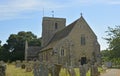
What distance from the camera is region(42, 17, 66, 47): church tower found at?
72.6 m

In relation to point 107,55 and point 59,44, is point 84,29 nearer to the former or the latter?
point 59,44

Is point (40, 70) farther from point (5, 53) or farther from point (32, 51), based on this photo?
point (5, 53)

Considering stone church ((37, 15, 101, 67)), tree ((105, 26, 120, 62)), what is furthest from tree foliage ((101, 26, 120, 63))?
stone church ((37, 15, 101, 67))

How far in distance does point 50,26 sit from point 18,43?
63.7 ft

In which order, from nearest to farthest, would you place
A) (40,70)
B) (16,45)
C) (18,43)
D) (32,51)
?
1. (40,70)
2. (32,51)
3. (16,45)
4. (18,43)

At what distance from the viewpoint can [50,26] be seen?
72938 mm

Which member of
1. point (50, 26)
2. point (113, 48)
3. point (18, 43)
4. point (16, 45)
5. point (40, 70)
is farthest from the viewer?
point (18, 43)

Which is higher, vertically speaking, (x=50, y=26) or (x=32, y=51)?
(x=50, y=26)

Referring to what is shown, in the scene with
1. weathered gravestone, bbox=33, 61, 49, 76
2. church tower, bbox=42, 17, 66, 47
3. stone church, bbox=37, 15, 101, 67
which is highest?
church tower, bbox=42, 17, 66, 47

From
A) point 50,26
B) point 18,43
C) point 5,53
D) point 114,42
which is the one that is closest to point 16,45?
point 18,43

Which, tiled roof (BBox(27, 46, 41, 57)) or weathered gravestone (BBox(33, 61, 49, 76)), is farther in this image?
tiled roof (BBox(27, 46, 41, 57))

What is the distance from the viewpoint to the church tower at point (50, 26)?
238 ft

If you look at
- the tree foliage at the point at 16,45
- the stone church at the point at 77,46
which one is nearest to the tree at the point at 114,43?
the stone church at the point at 77,46

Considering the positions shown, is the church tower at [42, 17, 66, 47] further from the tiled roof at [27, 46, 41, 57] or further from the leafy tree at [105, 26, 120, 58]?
the leafy tree at [105, 26, 120, 58]
